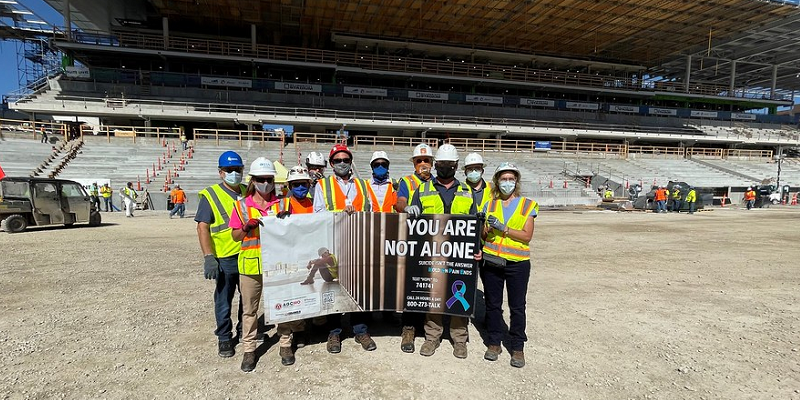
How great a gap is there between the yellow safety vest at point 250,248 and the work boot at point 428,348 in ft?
5.95

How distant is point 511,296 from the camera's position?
3.56m

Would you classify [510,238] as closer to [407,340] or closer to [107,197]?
[407,340]

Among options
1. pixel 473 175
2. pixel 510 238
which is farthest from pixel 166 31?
pixel 510 238

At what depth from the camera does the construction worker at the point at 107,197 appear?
17.3m

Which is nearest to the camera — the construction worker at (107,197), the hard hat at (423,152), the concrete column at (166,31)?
the hard hat at (423,152)

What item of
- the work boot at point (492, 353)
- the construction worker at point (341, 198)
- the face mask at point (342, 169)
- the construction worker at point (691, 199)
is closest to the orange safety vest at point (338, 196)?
the construction worker at point (341, 198)

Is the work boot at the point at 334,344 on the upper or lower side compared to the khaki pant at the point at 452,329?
lower

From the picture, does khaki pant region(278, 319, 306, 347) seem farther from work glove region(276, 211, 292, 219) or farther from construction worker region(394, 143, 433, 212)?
construction worker region(394, 143, 433, 212)

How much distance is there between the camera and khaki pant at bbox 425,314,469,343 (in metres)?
3.77

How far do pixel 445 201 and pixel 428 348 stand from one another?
154 centimetres

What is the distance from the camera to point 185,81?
3478cm

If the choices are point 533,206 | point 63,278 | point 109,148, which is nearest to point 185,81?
point 109,148

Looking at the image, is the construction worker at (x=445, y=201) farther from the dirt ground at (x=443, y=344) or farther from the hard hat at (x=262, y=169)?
the hard hat at (x=262, y=169)

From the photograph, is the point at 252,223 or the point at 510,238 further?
the point at 510,238
